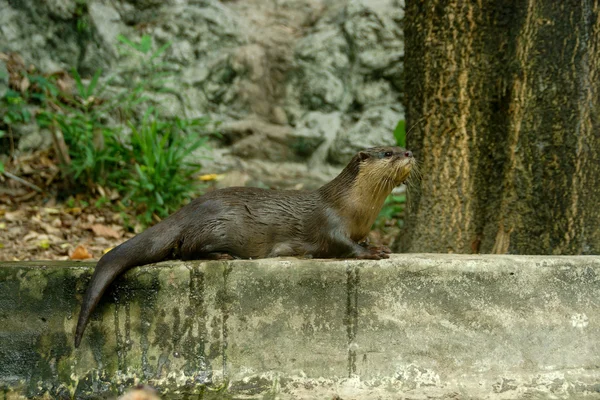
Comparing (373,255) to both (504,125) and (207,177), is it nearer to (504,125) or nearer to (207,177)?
(504,125)

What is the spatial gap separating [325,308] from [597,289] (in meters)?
1.02

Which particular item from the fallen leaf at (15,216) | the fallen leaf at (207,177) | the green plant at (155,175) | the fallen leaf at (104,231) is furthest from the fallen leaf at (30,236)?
the fallen leaf at (207,177)

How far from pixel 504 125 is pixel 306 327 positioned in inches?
68.7

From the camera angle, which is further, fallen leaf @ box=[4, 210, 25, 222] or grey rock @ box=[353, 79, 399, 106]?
grey rock @ box=[353, 79, 399, 106]

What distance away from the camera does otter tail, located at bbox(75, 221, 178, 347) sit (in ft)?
8.05

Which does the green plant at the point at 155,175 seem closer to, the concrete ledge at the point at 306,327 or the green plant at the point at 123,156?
the green plant at the point at 123,156

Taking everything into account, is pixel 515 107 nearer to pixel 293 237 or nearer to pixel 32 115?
pixel 293 237

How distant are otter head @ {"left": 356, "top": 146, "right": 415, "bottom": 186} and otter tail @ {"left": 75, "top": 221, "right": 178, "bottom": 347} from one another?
914mm

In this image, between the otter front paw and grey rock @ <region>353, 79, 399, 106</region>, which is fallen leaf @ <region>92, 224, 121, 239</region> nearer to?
the otter front paw

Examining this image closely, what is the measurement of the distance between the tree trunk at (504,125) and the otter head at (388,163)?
752 mm

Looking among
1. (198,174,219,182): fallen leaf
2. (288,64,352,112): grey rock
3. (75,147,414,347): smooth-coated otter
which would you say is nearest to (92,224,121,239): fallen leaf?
(198,174,219,182): fallen leaf

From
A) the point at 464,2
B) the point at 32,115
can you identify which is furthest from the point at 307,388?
the point at 32,115

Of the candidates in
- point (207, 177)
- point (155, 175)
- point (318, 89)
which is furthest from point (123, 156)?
point (318, 89)

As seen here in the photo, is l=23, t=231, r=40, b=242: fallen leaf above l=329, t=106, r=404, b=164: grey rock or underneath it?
underneath
